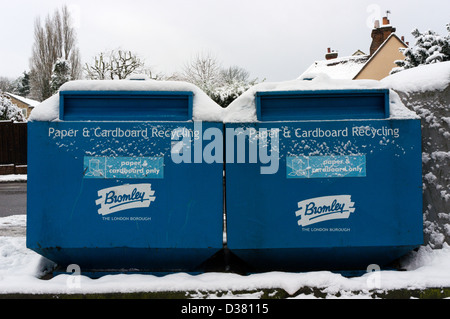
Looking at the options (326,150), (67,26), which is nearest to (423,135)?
(326,150)

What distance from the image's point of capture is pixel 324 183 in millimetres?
2613

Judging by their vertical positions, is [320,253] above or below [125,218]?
below

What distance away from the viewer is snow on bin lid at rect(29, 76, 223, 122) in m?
2.59

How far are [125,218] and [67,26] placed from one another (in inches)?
1368

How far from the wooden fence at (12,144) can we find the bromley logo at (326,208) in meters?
15.1

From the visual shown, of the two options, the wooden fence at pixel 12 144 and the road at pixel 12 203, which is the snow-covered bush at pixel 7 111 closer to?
the wooden fence at pixel 12 144

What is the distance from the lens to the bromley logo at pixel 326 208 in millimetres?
2609

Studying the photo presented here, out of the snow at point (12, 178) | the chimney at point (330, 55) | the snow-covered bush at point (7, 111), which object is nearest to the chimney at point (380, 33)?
the chimney at point (330, 55)

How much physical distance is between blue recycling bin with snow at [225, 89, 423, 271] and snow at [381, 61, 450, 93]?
453 millimetres

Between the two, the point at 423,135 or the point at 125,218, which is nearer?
the point at 125,218

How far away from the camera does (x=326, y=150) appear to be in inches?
103

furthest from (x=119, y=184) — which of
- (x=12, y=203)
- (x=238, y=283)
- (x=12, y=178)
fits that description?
(x=12, y=178)
